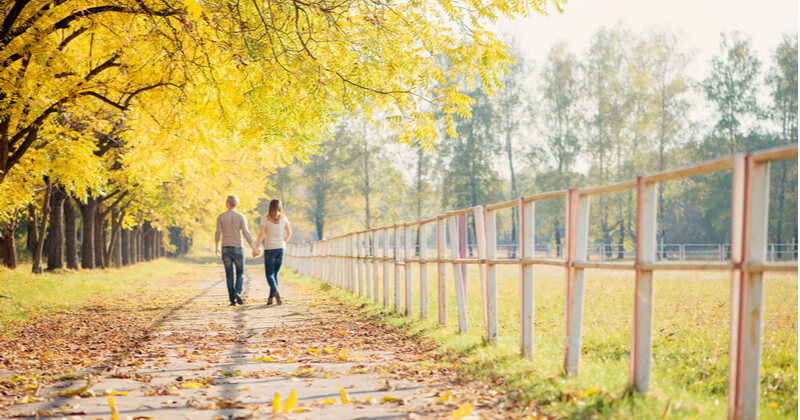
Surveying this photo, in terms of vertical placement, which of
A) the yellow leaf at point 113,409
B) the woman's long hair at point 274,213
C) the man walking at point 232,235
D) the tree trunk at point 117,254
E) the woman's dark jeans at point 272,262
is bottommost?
the tree trunk at point 117,254

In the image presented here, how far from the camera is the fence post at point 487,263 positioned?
7844 millimetres

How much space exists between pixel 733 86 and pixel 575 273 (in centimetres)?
4094

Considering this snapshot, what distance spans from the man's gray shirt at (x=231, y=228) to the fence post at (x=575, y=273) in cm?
872

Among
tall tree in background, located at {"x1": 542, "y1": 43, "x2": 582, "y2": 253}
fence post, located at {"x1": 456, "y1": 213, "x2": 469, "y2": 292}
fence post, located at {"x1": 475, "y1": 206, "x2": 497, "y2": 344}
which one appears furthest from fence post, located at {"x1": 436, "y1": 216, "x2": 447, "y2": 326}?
tall tree in background, located at {"x1": 542, "y1": 43, "x2": 582, "y2": 253}

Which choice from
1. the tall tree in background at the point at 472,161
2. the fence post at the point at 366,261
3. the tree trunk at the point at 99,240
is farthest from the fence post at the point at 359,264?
the tall tree in background at the point at 472,161

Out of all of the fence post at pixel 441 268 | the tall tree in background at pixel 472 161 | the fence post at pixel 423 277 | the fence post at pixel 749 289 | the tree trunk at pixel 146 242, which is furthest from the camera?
the tall tree in background at pixel 472 161

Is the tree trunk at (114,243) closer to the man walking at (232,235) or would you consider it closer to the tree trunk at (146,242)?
the tree trunk at (146,242)

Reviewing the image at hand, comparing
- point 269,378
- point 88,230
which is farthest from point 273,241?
point 88,230

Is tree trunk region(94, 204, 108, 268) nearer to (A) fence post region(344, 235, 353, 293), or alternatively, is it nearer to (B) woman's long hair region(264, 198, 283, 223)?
(A) fence post region(344, 235, 353, 293)

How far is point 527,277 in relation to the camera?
6918mm

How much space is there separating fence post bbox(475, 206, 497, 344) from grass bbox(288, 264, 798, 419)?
0.21 meters

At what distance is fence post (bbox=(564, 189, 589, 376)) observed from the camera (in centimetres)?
583

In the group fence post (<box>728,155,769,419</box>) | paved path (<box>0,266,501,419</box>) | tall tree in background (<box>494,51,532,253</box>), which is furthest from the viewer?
tall tree in background (<box>494,51,532,253</box>)

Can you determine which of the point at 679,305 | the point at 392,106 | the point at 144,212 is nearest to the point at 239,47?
the point at 392,106
